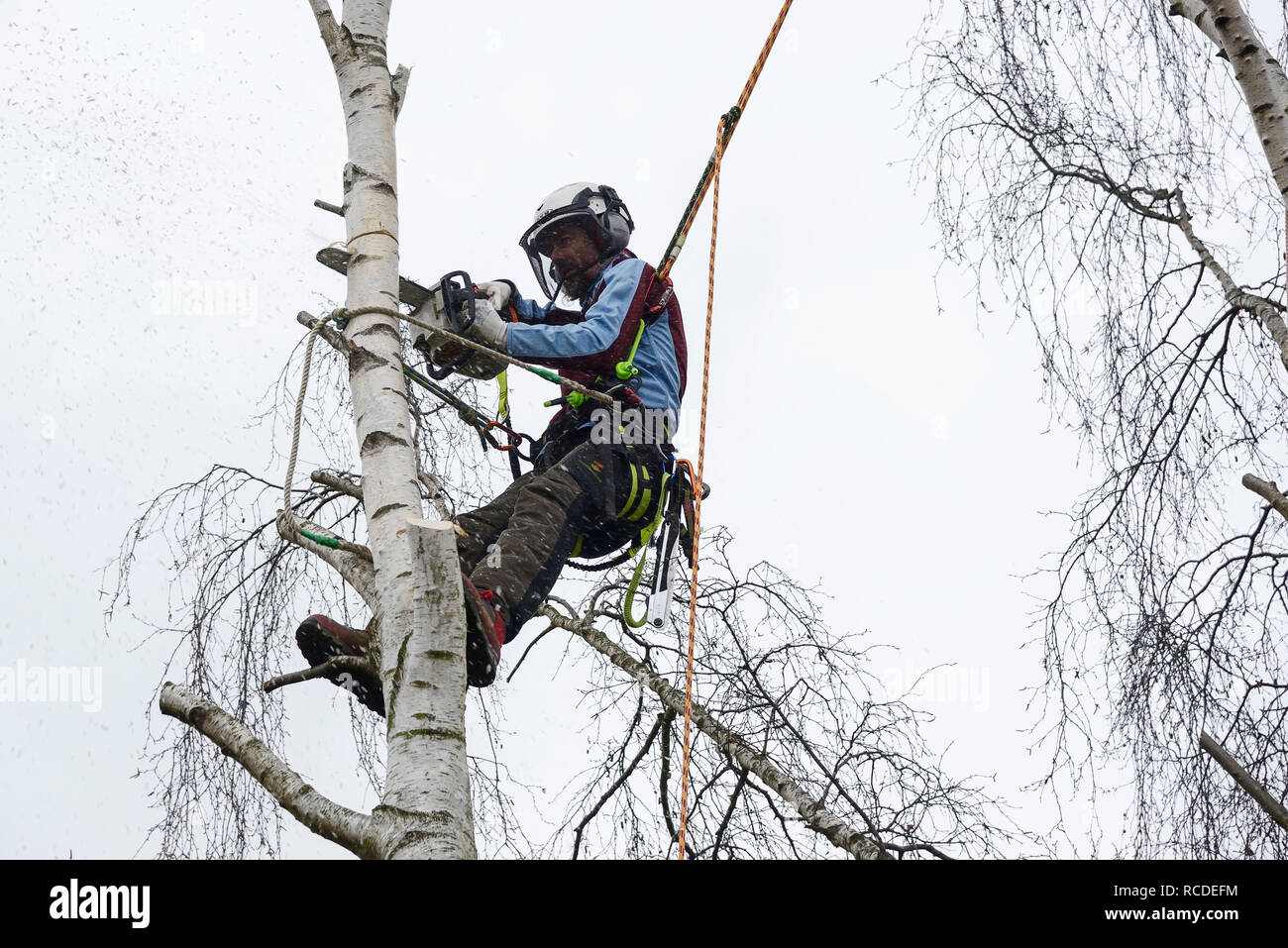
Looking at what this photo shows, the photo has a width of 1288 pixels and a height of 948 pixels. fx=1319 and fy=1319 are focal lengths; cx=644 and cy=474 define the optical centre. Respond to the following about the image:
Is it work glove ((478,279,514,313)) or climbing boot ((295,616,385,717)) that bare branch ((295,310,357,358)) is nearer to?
climbing boot ((295,616,385,717))

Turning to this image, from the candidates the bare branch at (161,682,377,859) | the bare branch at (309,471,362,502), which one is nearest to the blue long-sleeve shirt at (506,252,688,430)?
the bare branch at (309,471,362,502)

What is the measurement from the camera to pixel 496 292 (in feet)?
13.8

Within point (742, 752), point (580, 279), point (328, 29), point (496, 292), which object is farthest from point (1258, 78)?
point (328, 29)

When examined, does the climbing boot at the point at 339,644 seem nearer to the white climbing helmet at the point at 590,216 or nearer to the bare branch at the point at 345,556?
the bare branch at the point at 345,556

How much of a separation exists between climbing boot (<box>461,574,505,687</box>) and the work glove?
1189mm

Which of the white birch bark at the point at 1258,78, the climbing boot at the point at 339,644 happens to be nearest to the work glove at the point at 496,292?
the climbing boot at the point at 339,644

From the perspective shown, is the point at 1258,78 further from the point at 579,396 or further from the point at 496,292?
the point at 496,292

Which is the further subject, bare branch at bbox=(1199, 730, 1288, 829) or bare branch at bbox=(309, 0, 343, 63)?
bare branch at bbox=(309, 0, 343, 63)

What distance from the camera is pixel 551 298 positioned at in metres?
4.69

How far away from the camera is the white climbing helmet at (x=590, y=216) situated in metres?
4.48

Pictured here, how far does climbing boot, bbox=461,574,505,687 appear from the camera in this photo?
3.12 metres
